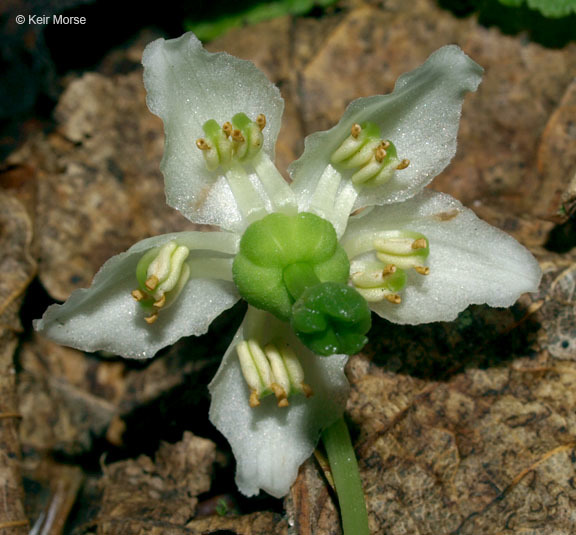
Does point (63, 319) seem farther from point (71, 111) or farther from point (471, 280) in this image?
point (71, 111)

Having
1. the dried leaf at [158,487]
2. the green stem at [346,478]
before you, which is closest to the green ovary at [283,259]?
the green stem at [346,478]

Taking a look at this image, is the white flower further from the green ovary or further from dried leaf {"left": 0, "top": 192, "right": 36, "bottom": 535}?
dried leaf {"left": 0, "top": 192, "right": 36, "bottom": 535}

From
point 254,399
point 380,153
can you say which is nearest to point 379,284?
point 380,153

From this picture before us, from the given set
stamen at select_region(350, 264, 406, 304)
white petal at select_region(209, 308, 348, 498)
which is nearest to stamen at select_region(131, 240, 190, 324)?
white petal at select_region(209, 308, 348, 498)

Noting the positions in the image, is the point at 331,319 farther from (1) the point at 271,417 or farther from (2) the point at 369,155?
(2) the point at 369,155

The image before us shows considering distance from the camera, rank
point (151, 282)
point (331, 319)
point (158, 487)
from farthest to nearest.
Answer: point (158, 487)
point (151, 282)
point (331, 319)
